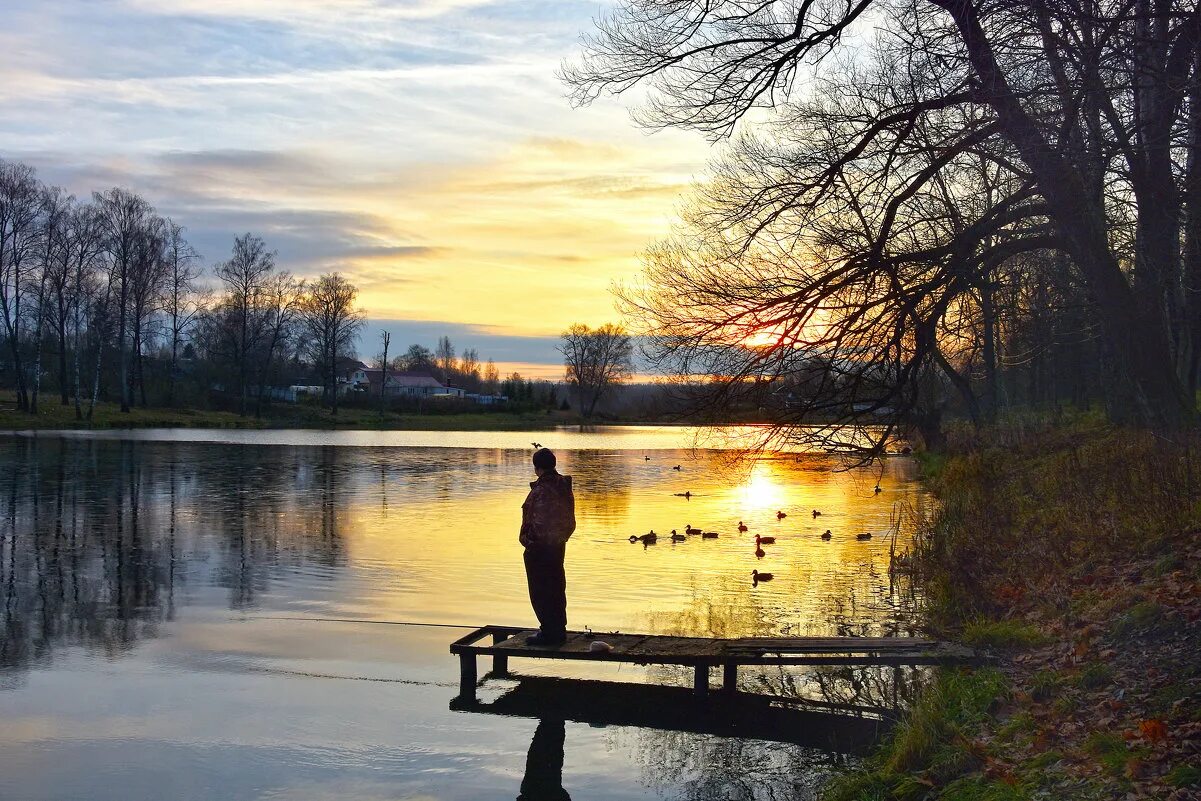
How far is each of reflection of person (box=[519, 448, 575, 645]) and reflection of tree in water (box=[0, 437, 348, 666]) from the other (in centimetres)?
497

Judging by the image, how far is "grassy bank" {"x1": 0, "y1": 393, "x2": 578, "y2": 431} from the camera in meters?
59.5

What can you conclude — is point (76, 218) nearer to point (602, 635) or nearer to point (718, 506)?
point (718, 506)

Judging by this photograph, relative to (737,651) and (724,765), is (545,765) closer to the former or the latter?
(724,765)

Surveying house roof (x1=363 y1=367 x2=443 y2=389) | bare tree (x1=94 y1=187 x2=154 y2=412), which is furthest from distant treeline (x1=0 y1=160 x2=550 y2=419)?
house roof (x1=363 y1=367 x2=443 y2=389)

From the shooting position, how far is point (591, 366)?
392 feet

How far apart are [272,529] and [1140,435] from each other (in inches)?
629

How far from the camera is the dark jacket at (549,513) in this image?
9672 millimetres

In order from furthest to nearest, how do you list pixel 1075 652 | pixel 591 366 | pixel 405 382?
pixel 405 382, pixel 591 366, pixel 1075 652

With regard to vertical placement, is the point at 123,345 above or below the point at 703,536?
above

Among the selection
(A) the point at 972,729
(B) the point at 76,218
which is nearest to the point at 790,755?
(A) the point at 972,729

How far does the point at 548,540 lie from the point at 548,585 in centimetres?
45

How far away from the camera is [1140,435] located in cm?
1469

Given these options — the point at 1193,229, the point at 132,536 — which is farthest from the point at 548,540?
the point at 132,536

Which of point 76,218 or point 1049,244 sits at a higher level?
point 76,218
